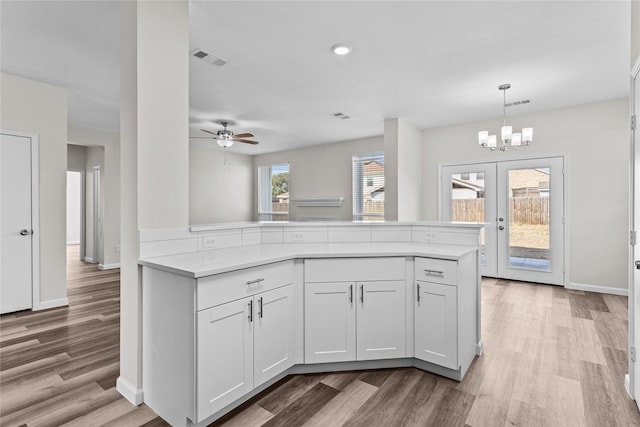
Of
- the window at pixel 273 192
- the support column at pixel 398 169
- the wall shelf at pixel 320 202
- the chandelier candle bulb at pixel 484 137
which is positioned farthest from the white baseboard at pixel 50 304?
the chandelier candle bulb at pixel 484 137

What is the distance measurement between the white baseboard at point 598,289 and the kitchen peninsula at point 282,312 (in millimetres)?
3097

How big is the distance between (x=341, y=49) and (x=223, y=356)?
8.70ft

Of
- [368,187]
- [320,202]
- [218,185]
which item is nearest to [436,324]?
[368,187]

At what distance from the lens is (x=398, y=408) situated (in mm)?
1862

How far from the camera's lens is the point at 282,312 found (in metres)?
2.07

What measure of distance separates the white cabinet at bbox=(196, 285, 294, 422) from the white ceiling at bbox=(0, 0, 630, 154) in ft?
6.87

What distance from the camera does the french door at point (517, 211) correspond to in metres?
4.73

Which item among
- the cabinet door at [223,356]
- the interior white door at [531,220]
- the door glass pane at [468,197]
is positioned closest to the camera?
the cabinet door at [223,356]

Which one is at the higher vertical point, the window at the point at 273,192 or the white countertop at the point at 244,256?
the window at the point at 273,192

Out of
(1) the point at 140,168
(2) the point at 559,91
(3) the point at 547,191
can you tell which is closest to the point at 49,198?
(1) the point at 140,168

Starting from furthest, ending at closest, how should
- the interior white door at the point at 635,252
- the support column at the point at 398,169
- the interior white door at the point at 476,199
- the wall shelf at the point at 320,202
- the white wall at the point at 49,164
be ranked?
1. the wall shelf at the point at 320,202
2. the interior white door at the point at 476,199
3. the support column at the point at 398,169
4. the white wall at the point at 49,164
5. the interior white door at the point at 635,252

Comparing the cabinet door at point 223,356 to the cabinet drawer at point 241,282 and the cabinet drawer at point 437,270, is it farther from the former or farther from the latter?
the cabinet drawer at point 437,270

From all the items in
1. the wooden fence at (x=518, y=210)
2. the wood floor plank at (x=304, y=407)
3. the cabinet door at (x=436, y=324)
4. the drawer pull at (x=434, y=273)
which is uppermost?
the wooden fence at (x=518, y=210)

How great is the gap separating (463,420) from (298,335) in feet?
3.51
